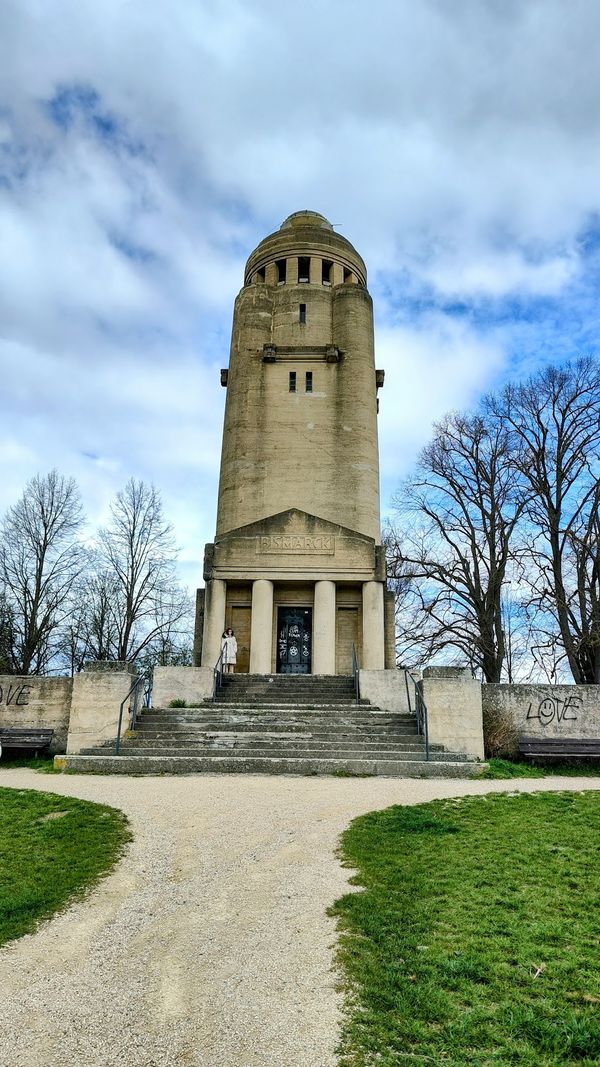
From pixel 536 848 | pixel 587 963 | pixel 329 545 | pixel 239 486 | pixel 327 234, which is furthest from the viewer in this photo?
pixel 327 234

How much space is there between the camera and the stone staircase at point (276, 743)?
12.3m

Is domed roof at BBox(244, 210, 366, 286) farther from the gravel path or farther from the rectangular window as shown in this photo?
the gravel path

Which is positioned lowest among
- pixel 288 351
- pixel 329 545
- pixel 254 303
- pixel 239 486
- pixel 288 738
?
pixel 288 738

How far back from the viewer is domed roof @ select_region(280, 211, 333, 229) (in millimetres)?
33375

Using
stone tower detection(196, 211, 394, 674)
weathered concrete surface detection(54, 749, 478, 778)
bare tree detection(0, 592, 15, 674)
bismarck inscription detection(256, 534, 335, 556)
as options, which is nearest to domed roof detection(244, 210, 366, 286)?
stone tower detection(196, 211, 394, 674)

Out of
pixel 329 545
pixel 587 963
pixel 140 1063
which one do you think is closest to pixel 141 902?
pixel 140 1063

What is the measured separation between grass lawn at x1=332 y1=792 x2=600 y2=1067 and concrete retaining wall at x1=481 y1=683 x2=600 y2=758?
7739 millimetres

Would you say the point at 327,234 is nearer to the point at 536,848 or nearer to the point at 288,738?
the point at 288,738

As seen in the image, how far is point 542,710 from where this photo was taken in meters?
16.0

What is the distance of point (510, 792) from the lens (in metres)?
10.7

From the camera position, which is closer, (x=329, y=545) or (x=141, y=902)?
(x=141, y=902)

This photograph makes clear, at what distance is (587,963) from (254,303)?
28549 mm

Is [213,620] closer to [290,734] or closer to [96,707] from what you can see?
[96,707]

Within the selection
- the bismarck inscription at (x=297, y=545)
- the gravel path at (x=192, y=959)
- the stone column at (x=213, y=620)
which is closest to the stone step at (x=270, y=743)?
the gravel path at (x=192, y=959)
